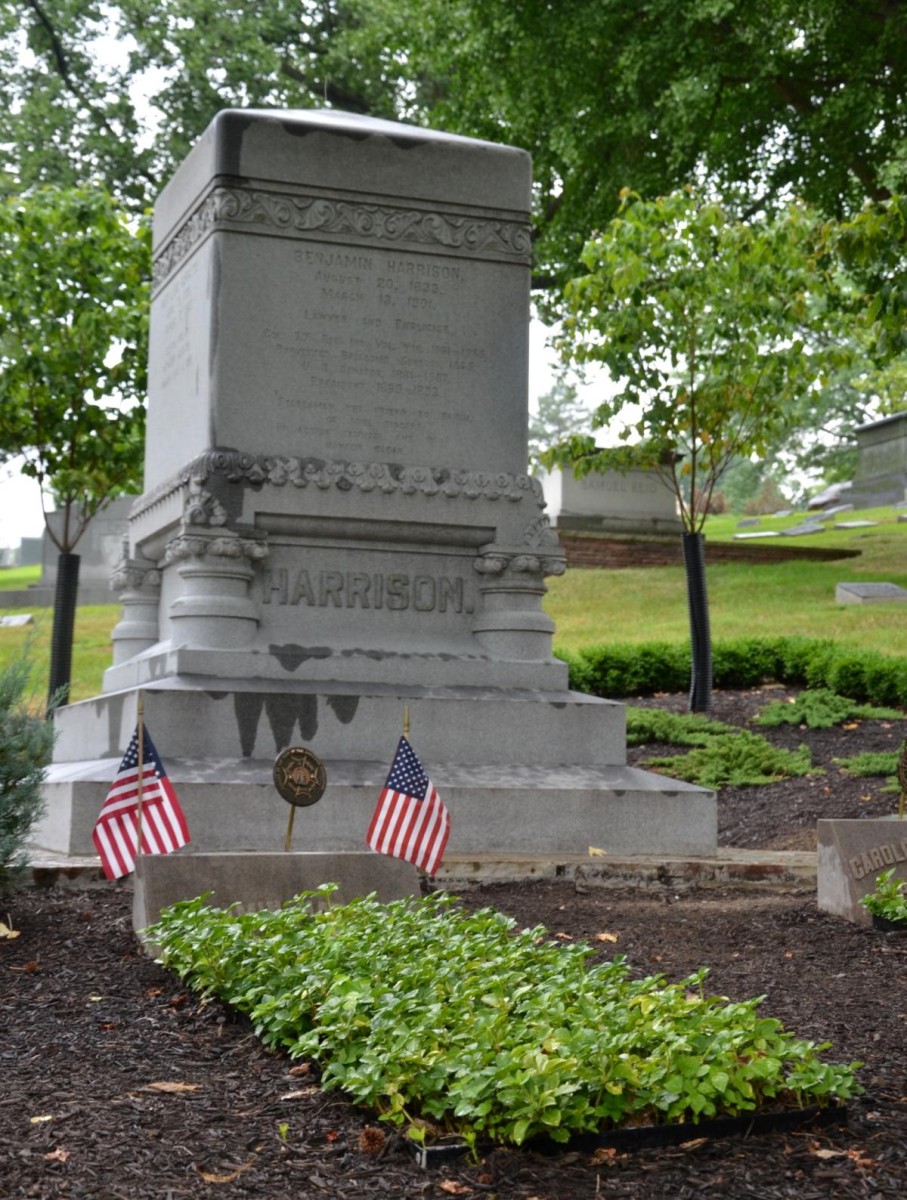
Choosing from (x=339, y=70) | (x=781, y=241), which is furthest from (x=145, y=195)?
(x=781, y=241)

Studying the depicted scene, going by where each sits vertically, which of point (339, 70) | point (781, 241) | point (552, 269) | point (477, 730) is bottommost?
point (477, 730)

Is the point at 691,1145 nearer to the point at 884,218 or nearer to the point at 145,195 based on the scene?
the point at 884,218

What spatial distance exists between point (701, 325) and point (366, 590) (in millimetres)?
7360

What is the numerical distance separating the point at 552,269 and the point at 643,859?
21692 mm

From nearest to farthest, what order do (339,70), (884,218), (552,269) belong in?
(884,218), (552,269), (339,70)

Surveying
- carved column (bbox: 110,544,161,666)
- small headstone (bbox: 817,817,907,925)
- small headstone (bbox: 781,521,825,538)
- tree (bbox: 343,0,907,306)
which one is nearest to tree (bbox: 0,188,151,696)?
carved column (bbox: 110,544,161,666)

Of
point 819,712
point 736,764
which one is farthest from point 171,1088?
point 819,712

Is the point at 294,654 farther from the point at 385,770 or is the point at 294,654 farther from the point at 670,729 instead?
the point at 670,729

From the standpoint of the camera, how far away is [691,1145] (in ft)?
12.1

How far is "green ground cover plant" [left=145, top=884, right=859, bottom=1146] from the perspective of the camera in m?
3.70

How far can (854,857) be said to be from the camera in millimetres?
6809

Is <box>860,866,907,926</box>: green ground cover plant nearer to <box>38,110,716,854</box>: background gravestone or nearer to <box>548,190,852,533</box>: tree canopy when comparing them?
<box>38,110,716,854</box>: background gravestone

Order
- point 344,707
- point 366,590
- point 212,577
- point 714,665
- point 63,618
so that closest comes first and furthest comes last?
1. point 344,707
2. point 212,577
3. point 366,590
4. point 63,618
5. point 714,665

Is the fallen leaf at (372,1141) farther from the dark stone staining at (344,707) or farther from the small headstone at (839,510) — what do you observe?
the small headstone at (839,510)
